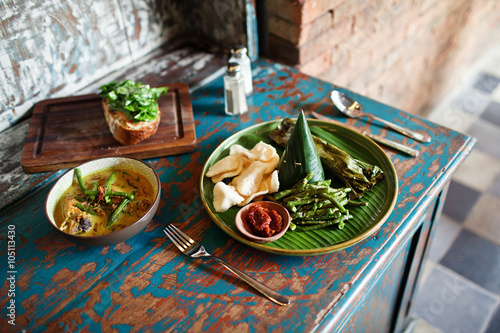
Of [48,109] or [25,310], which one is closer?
[25,310]

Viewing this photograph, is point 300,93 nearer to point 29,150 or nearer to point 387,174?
point 387,174

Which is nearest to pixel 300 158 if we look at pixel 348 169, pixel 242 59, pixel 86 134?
pixel 348 169

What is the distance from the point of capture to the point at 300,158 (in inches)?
44.2

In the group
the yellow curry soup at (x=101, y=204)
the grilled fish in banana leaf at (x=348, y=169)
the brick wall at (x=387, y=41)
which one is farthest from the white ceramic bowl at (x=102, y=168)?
the brick wall at (x=387, y=41)

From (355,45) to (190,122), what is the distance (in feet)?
3.91

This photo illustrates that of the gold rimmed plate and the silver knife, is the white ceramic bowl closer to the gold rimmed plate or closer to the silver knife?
the gold rimmed plate

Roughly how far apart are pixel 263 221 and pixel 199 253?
186 millimetres

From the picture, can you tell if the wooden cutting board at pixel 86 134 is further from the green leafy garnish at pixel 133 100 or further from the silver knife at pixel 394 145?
the silver knife at pixel 394 145

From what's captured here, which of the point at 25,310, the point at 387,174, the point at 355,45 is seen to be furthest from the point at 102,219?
the point at 355,45

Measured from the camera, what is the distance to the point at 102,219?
1099 mm

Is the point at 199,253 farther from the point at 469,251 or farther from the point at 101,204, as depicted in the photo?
the point at 469,251

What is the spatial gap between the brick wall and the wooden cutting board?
54 centimetres

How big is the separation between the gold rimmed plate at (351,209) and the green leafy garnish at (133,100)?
0.87 feet

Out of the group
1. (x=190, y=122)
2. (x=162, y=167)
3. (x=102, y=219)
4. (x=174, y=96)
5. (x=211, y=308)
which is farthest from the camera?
(x=174, y=96)
